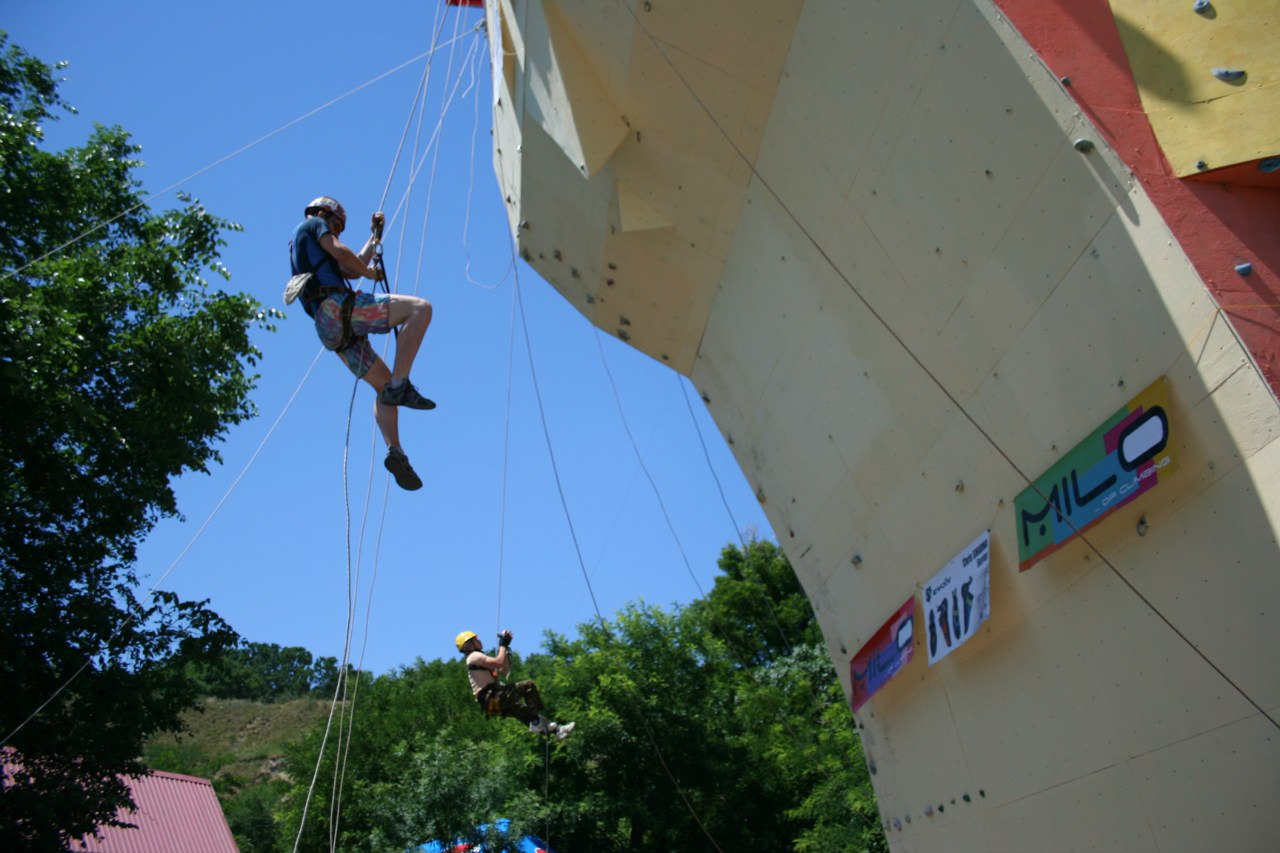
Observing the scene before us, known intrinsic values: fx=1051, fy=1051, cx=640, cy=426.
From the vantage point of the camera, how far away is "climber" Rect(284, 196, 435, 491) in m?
6.99

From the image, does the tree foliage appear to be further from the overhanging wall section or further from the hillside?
the hillside

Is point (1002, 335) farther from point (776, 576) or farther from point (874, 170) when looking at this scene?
point (776, 576)

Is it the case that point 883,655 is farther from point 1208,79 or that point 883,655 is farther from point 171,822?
point 171,822

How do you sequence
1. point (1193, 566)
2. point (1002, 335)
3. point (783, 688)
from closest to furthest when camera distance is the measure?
point (1193, 566)
point (1002, 335)
point (783, 688)

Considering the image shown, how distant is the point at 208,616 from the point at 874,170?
986cm

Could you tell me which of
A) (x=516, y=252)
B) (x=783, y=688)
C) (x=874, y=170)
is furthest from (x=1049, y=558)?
(x=783, y=688)

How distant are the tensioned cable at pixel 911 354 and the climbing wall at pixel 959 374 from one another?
23mm

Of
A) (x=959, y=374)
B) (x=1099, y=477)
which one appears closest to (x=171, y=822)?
(x=959, y=374)

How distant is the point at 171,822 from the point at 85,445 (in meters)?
11.2

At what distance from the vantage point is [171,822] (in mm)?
20641

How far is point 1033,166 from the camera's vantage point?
545 cm

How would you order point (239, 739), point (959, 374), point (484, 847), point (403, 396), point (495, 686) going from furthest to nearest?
point (239, 739) < point (484, 847) < point (495, 686) < point (403, 396) < point (959, 374)

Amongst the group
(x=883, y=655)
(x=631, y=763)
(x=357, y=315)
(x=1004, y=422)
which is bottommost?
(x=883, y=655)

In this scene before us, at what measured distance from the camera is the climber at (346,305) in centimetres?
699
